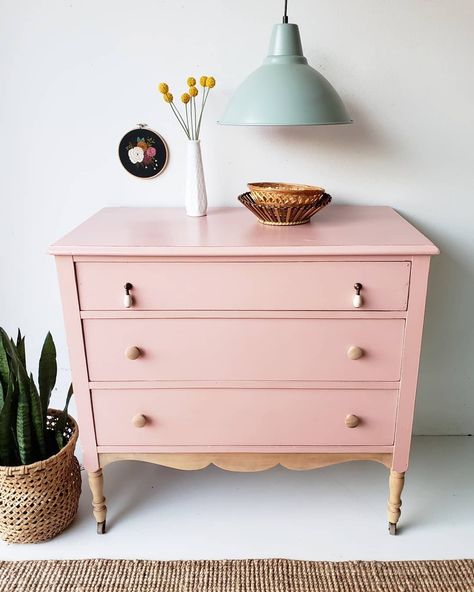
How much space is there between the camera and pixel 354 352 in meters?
1.41

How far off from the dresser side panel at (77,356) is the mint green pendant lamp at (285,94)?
59 centimetres

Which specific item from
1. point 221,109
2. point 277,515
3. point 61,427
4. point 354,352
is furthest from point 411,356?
point 61,427

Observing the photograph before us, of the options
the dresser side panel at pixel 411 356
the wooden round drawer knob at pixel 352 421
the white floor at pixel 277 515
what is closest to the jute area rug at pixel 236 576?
the white floor at pixel 277 515

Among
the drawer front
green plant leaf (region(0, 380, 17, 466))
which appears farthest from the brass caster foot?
the drawer front

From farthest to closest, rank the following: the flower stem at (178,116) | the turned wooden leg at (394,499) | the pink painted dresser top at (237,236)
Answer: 1. the flower stem at (178,116)
2. the turned wooden leg at (394,499)
3. the pink painted dresser top at (237,236)

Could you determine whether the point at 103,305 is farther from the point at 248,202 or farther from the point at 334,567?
the point at 334,567

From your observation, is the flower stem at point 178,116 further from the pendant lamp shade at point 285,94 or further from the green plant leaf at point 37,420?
the green plant leaf at point 37,420

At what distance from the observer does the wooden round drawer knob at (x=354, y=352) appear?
1.41 metres

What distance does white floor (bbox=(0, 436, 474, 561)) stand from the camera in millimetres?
1561

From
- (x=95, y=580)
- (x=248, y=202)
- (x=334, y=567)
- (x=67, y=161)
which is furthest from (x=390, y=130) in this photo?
(x=95, y=580)

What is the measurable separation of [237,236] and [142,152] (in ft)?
1.79

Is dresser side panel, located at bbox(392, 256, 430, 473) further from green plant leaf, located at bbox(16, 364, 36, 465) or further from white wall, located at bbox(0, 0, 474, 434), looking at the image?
green plant leaf, located at bbox(16, 364, 36, 465)

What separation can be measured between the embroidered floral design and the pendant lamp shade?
1.13 ft

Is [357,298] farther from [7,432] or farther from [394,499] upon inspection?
[7,432]
